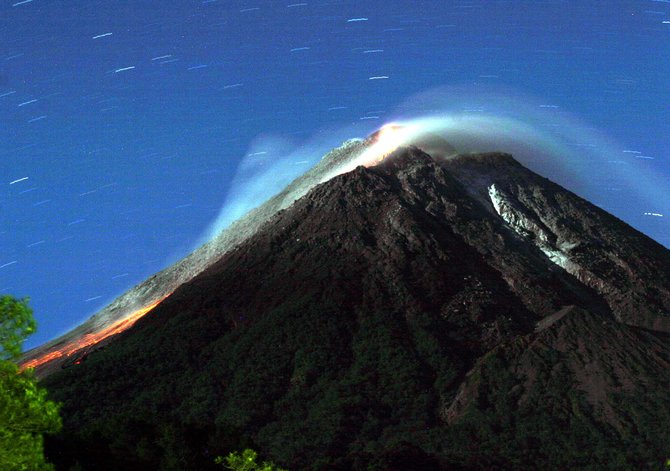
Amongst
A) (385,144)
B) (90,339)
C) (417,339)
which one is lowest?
(90,339)

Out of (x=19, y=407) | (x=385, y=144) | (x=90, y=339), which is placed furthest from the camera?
(x=385, y=144)

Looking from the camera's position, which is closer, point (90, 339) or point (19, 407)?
→ point (19, 407)

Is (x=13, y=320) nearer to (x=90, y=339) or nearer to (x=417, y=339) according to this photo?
(x=417, y=339)

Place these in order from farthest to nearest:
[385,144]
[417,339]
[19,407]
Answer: [385,144], [417,339], [19,407]

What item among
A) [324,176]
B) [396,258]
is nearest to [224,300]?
[396,258]

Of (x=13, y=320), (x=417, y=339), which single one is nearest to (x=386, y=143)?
(x=417, y=339)

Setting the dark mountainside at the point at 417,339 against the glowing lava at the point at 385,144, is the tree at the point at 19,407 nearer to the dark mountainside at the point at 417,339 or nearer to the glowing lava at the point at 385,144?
the dark mountainside at the point at 417,339
